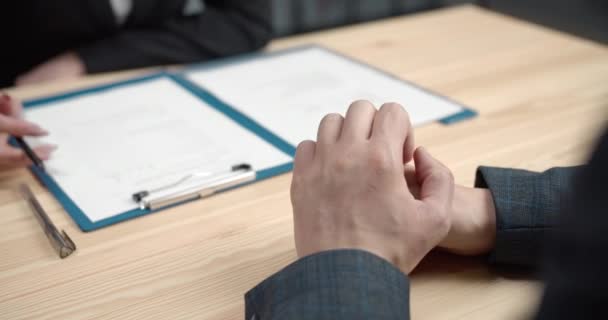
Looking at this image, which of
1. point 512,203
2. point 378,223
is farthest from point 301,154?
point 512,203

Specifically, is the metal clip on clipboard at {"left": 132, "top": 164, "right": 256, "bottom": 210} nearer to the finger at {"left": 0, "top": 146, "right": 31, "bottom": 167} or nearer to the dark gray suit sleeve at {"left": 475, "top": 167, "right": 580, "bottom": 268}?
the finger at {"left": 0, "top": 146, "right": 31, "bottom": 167}

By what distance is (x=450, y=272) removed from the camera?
0.69 m

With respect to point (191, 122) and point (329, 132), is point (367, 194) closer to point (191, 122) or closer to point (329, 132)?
point (329, 132)

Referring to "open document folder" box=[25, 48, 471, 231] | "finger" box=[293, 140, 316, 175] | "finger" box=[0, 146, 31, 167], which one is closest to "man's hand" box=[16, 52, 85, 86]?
"open document folder" box=[25, 48, 471, 231]

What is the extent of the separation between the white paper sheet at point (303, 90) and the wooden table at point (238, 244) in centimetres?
7

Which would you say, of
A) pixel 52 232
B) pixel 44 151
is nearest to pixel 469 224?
pixel 52 232

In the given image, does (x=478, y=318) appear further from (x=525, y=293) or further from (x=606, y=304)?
(x=606, y=304)

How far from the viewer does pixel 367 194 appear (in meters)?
0.60

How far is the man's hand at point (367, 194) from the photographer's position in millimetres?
590

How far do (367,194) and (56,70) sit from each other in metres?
0.94

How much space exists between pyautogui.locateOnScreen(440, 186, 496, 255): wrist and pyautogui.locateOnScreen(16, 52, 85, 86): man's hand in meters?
0.86

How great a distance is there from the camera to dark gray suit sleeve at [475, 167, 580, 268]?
675 millimetres

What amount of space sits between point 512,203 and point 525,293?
0.32 feet

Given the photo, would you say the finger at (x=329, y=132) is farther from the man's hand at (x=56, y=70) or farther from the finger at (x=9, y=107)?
→ the man's hand at (x=56, y=70)
